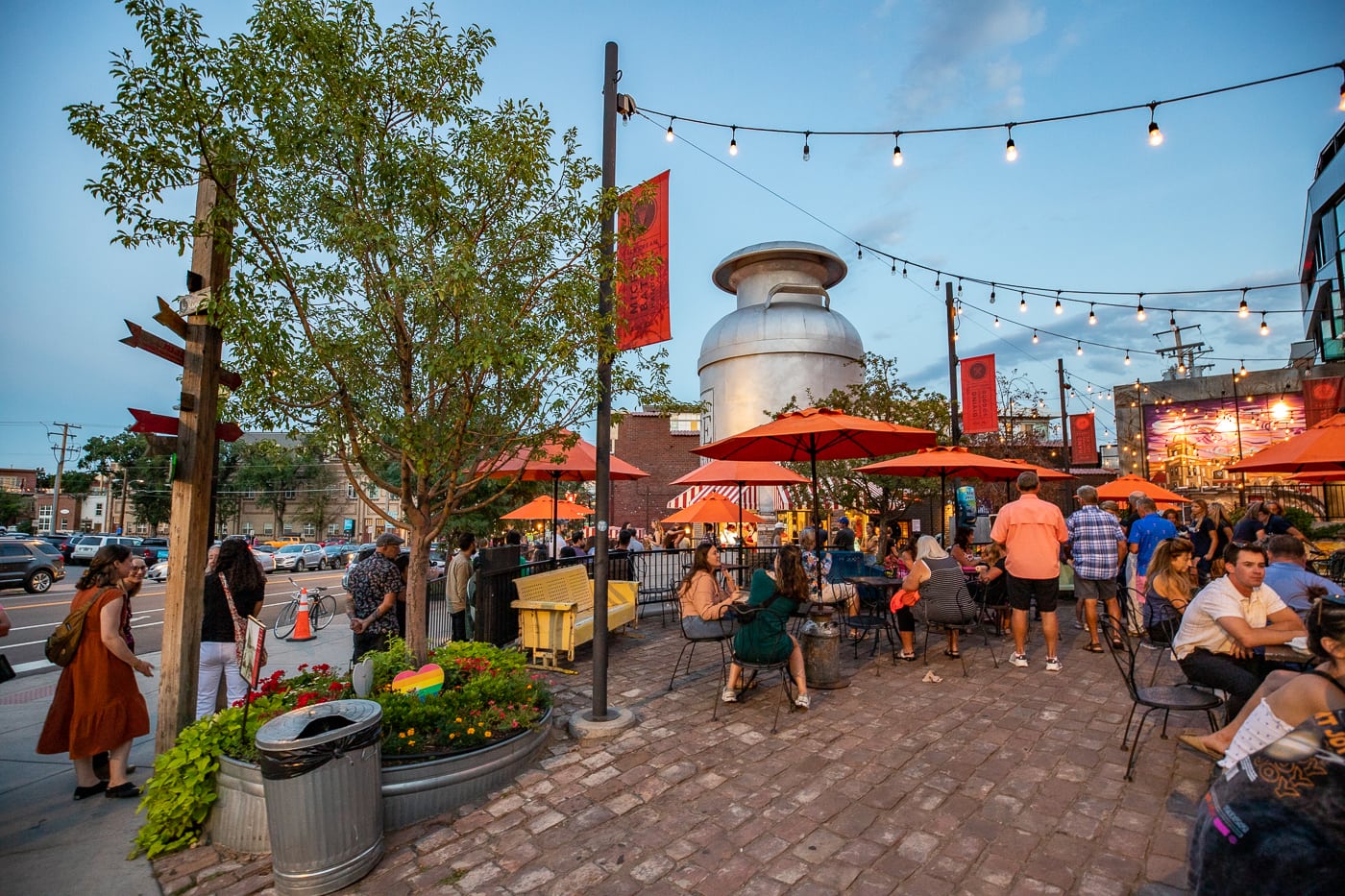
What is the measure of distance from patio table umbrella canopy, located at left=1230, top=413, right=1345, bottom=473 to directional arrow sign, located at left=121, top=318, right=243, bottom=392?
11.8 metres

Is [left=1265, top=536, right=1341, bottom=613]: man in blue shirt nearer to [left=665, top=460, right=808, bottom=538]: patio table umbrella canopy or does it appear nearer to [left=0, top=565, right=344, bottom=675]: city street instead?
[left=665, top=460, right=808, bottom=538]: patio table umbrella canopy

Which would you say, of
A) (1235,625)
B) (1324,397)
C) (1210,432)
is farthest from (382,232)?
(1210,432)

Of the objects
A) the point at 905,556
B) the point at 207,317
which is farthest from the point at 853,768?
the point at 207,317

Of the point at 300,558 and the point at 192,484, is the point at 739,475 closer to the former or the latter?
the point at 192,484

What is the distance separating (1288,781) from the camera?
1846 millimetres

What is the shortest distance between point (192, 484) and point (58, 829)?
2356 mm

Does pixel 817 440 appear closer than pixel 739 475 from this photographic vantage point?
Yes

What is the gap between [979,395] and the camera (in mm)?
14711

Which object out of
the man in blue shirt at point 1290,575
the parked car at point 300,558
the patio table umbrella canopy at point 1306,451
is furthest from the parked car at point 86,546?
the patio table umbrella canopy at point 1306,451

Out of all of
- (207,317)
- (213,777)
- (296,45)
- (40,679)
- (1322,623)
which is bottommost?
(40,679)

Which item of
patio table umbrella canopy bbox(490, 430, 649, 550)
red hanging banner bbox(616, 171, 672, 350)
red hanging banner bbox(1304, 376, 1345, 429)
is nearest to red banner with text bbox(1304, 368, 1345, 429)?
red hanging banner bbox(1304, 376, 1345, 429)

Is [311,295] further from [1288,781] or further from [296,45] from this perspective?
[1288,781]

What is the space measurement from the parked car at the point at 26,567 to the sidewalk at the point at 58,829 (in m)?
19.7

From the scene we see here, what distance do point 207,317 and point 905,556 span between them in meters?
7.35
